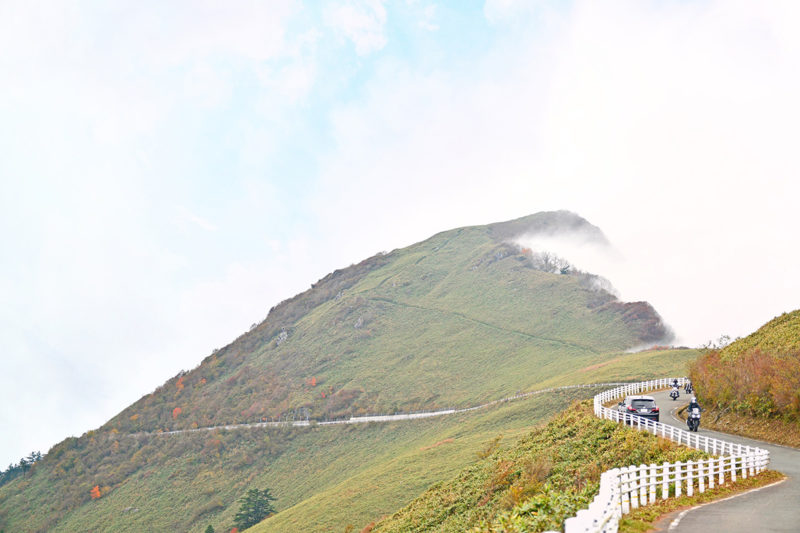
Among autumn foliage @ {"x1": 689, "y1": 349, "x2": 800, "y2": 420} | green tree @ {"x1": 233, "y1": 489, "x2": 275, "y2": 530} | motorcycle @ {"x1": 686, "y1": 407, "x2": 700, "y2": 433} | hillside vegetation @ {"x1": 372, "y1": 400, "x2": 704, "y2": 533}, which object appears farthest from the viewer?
green tree @ {"x1": 233, "y1": 489, "x2": 275, "y2": 530}

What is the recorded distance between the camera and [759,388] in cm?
3247

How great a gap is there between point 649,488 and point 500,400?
249ft

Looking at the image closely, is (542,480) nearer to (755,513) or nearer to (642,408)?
(755,513)

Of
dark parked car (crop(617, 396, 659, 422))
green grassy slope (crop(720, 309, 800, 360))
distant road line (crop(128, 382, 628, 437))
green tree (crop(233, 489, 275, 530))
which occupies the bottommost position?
green tree (crop(233, 489, 275, 530))

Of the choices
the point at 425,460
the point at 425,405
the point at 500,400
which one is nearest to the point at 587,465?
the point at 425,460

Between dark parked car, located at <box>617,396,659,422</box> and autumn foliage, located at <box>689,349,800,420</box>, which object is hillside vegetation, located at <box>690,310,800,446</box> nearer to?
autumn foliage, located at <box>689,349,800,420</box>

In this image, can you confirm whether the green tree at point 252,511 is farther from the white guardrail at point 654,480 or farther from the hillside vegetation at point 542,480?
the white guardrail at point 654,480

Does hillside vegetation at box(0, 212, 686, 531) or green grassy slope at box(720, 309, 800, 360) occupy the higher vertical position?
hillside vegetation at box(0, 212, 686, 531)

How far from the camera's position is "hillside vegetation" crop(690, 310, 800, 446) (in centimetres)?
2983

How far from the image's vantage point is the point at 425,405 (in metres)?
106

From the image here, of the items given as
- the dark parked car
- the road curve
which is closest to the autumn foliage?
the dark parked car

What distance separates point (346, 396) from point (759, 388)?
95.8 metres

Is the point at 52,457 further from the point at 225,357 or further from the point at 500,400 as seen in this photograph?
the point at 500,400

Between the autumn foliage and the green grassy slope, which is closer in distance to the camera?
the autumn foliage
